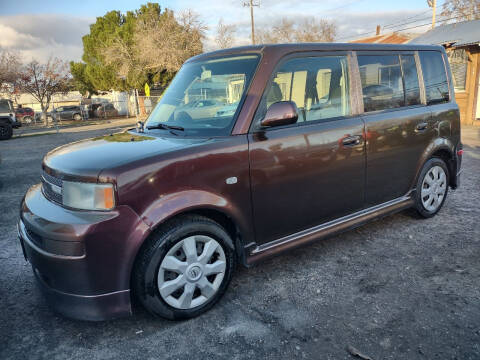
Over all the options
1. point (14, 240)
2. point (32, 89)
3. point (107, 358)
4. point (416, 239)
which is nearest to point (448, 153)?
point (416, 239)

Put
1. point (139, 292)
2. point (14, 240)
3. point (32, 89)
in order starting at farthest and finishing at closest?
point (32, 89)
point (14, 240)
point (139, 292)

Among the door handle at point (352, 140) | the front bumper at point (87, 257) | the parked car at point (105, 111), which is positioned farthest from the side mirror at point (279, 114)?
the parked car at point (105, 111)

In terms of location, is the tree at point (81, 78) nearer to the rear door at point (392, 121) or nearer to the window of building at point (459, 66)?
the window of building at point (459, 66)

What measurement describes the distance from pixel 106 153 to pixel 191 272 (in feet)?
3.36

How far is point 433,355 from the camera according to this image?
2119mm

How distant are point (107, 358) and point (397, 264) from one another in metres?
2.51

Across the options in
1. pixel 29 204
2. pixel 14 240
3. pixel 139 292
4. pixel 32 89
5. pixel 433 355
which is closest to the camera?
pixel 433 355

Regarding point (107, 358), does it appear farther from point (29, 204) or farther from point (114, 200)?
point (29, 204)

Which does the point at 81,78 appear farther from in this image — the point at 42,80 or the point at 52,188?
the point at 52,188

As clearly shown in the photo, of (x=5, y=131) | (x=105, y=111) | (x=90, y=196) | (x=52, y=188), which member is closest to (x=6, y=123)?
(x=5, y=131)

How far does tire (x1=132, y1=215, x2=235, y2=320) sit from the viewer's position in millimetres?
2314

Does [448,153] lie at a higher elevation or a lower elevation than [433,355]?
higher

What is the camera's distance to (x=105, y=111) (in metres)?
33.4

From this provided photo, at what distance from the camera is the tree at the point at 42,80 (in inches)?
1210
